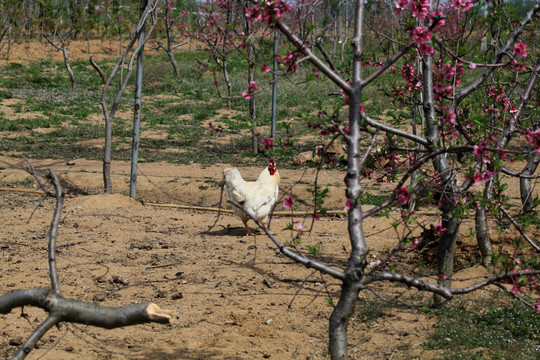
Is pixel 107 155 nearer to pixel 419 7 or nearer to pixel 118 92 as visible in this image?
pixel 118 92

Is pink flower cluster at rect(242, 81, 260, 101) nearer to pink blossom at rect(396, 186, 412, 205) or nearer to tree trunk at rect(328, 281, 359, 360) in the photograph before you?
pink blossom at rect(396, 186, 412, 205)

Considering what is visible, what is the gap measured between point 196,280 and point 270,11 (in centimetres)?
326

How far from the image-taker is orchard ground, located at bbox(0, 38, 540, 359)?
4.01 metres

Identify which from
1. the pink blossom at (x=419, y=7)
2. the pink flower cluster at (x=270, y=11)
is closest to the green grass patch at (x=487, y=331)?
the pink blossom at (x=419, y=7)

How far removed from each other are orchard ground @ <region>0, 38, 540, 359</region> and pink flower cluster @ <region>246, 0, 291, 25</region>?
0.92m

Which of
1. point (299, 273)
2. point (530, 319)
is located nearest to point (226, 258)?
point (299, 273)

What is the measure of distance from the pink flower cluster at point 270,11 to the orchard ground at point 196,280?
0.92m

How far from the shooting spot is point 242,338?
4176 mm

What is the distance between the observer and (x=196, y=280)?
17.7 feet

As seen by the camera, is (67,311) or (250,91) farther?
(250,91)

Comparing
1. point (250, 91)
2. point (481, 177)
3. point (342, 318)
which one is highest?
point (250, 91)

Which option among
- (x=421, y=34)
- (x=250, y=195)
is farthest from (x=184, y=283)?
(x=421, y=34)

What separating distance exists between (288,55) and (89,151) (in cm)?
1066

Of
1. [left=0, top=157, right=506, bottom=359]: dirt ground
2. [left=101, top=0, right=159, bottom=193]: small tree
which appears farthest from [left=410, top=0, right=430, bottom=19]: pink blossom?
[left=101, top=0, right=159, bottom=193]: small tree
